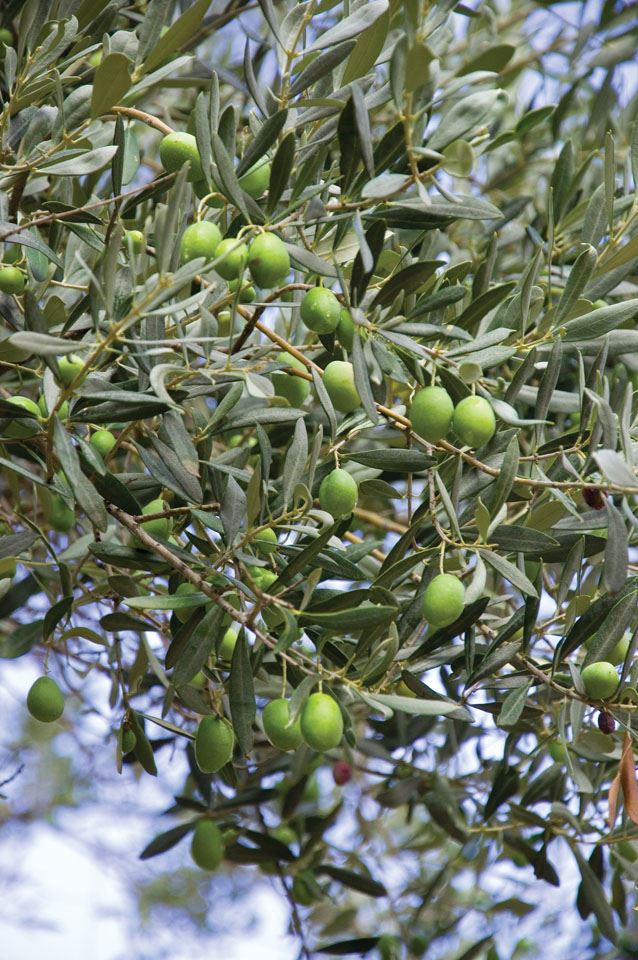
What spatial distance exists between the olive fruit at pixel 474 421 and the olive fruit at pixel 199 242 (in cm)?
35

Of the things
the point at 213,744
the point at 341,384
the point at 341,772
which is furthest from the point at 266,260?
the point at 341,772

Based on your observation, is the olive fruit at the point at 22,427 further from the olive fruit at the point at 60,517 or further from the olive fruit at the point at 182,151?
the olive fruit at the point at 182,151

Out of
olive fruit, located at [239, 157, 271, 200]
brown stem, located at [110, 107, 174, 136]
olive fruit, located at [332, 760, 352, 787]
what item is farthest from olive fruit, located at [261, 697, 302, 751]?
olive fruit, located at [332, 760, 352, 787]

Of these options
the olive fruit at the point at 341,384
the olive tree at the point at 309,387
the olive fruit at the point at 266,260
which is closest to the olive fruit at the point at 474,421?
the olive tree at the point at 309,387

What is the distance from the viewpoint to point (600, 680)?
133cm

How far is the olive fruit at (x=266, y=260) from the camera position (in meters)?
1.12

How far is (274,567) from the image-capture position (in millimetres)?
1323

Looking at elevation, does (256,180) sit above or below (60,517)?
above

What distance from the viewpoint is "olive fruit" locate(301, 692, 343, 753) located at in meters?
1.12

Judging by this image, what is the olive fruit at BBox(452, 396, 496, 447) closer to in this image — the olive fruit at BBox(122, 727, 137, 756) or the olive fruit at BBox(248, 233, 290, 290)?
the olive fruit at BBox(248, 233, 290, 290)

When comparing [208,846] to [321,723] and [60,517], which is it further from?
[321,723]

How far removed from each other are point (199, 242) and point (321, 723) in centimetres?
57

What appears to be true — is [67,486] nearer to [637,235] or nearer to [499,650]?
[499,650]

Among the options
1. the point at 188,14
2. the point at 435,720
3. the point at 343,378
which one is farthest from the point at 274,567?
the point at 435,720
